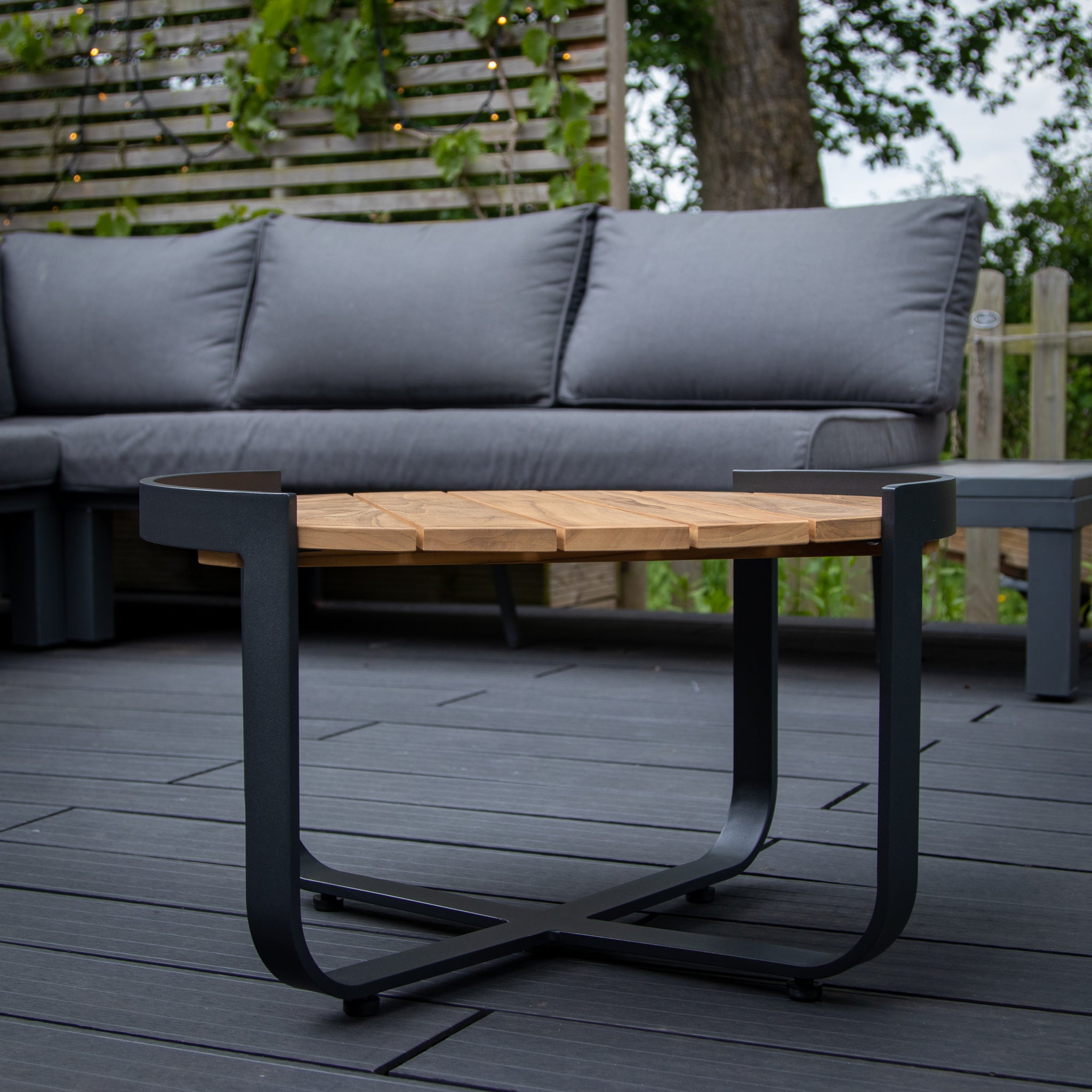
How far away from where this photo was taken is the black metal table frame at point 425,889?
930 mm

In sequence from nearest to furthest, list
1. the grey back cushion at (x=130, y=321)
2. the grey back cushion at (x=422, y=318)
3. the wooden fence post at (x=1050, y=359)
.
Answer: the grey back cushion at (x=422, y=318) < the grey back cushion at (x=130, y=321) < the wooden fence post at (x=1050, y=359)

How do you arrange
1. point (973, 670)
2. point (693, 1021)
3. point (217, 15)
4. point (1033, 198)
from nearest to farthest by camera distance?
point (693, 1021)
point (973, 670)
point (217, 15)
point (1033, 198)

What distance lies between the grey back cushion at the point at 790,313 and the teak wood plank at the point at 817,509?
1510mm

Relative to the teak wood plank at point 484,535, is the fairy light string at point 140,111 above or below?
above

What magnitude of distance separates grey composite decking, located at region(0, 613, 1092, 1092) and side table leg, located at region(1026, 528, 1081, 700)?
6 cm

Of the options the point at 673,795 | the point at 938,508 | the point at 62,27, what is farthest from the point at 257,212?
the point at 938,508

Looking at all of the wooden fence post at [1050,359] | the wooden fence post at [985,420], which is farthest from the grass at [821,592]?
the wooden fence post at [1050,359]

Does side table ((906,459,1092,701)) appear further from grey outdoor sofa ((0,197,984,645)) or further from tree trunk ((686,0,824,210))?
tree trunk ((686,0,824,210))

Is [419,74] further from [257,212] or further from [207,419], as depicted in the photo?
[207,419]

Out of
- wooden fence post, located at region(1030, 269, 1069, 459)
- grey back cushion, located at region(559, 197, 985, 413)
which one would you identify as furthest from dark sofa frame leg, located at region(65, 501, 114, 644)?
wooden fence post, located at region(1030, 269, 1069, 459)

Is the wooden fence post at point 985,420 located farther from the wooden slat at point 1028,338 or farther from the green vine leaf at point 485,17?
the green vine leaf at point 485,17

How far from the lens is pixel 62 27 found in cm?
448

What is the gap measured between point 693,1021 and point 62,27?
4.40 metres

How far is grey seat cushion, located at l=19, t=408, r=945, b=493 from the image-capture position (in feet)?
8.07
